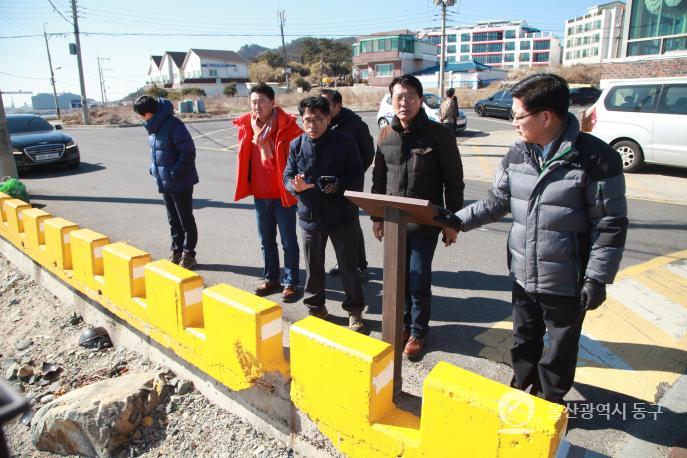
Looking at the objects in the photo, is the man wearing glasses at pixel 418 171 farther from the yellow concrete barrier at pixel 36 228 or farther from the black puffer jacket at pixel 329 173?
the yellow concrete barrier at pixel 36 228

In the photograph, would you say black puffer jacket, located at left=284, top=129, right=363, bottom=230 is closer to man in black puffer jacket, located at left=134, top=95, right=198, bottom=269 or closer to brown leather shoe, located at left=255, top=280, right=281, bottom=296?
brown leather shoe, located at left=255, top=280, right=281, bottom=296

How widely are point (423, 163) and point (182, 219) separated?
9.57 feet

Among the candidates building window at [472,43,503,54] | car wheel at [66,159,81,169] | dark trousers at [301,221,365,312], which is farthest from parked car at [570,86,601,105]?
building window at [472,43,503,54]

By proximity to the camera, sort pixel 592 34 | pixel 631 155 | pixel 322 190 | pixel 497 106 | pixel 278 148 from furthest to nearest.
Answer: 1. pixel 592 34
2. pixel 497 106
3. pixel 631 155
4. pixel 278 148
5. pixel 322 190

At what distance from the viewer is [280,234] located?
14.4 feet

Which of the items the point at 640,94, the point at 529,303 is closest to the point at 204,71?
the point at 640,94

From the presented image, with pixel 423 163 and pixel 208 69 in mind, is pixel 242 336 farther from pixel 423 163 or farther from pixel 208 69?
pixel 208 69

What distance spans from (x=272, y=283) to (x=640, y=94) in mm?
8757

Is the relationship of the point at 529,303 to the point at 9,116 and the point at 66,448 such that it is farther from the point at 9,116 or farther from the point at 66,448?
the point at 9,116

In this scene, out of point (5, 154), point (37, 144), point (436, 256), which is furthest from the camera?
point (37, 144)

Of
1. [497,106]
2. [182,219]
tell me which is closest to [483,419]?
[182,219]

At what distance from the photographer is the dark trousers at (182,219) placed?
→ 508 centimetres

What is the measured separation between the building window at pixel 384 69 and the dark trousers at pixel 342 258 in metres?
68.7

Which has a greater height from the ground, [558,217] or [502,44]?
[502,44]
